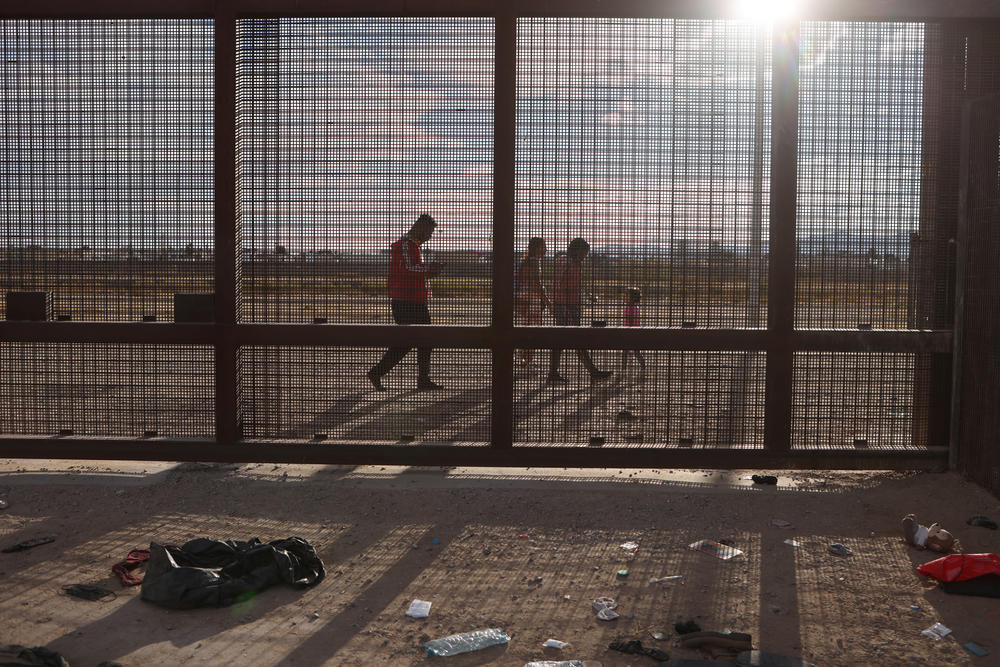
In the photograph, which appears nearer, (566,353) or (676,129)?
(676,129)

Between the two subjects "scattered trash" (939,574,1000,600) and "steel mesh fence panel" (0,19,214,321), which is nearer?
"scattered trash" (939,574,1000,600)

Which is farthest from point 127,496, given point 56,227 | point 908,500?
point 908,500

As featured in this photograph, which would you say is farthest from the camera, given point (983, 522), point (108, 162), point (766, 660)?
point (108, 162)

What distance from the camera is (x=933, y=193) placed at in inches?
239

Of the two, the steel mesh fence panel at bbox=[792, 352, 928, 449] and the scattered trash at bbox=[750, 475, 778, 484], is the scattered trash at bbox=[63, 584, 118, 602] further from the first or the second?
the steel mesh fence panel at bbox=[792, 352, 928, 449]

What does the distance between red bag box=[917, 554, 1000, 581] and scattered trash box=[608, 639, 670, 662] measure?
1.73m

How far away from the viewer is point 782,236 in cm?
595

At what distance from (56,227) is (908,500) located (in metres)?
6.21

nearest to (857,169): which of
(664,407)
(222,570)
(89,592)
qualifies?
(664,407)

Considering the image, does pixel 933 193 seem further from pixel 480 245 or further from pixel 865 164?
pixel 480 245

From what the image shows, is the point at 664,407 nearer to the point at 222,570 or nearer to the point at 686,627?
the point at 686,627

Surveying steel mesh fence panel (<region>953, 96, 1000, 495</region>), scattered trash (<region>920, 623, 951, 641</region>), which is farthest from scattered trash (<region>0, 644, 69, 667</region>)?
steel mesh fence panel (<region>953, 96, 1000, 495</region>)

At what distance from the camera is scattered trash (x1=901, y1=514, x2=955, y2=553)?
491cm

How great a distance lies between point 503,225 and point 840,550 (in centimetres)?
294
